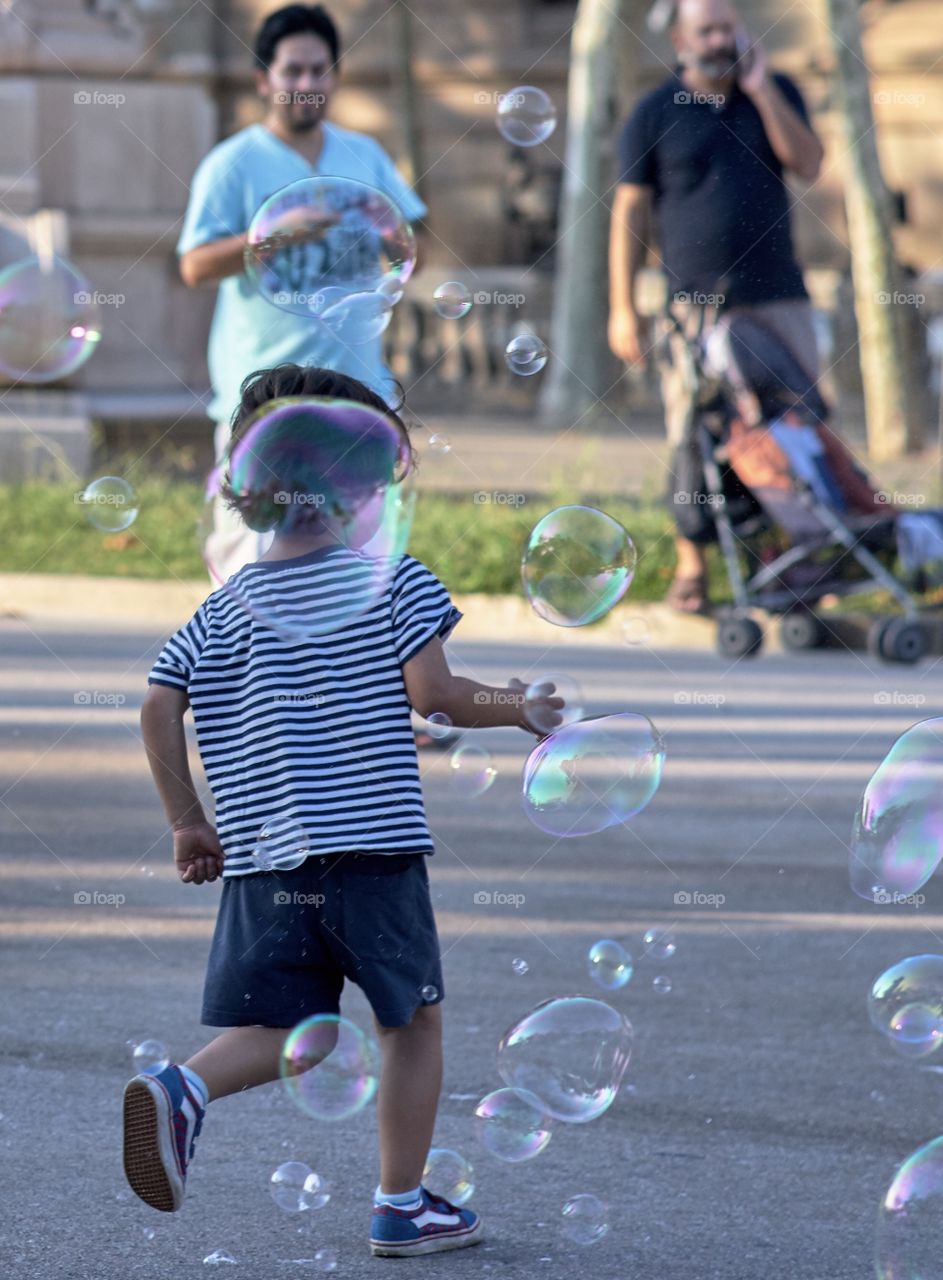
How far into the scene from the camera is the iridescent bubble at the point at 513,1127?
3480 millimetres

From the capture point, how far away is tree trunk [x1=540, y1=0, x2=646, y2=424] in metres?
15.2

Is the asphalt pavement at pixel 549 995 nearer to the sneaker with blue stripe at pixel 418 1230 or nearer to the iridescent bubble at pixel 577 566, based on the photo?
the sneaker with blue stripe at pixel 418 1230

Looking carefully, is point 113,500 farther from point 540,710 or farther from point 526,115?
point 540,710

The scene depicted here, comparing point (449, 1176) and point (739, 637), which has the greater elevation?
point (449, 1176)

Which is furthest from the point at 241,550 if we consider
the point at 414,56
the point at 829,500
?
the point at 414,56

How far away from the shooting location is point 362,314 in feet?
17.0

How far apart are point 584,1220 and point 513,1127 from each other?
0.25 meters

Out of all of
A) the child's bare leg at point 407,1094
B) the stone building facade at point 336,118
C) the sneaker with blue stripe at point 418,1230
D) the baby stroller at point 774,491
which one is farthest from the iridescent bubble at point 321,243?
the stone building facade at point 336,118

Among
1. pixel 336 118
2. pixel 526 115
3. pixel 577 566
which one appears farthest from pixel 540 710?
pixel 336 118

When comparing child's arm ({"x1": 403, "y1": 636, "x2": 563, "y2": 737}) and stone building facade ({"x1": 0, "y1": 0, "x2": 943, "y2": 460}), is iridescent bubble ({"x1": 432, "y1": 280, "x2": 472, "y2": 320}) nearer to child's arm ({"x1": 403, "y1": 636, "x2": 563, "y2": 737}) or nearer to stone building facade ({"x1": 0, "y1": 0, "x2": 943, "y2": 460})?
child's arm ({"x1": 403, "y1": 636, "x2": 563, "y2": 737})

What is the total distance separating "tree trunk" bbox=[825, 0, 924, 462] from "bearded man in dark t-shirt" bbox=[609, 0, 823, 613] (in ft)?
19.3

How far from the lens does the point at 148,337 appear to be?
16.0m

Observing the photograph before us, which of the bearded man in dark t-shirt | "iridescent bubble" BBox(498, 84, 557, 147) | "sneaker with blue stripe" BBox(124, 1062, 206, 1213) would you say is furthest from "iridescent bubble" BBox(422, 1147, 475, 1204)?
the bearded man in dark t-shirt

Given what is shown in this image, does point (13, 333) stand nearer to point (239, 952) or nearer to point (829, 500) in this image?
point (829, 500)
